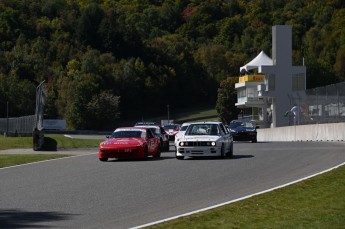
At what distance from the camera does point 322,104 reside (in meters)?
50.7

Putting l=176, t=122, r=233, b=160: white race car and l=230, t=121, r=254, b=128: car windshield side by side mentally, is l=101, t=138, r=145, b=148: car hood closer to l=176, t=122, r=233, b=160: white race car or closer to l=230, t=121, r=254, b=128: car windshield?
l=176, t=122, r=233, b=160: white race car

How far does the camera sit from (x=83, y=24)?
156 meters

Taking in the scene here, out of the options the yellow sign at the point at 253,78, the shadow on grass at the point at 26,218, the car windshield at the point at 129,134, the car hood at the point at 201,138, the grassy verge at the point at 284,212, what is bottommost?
the shadow on grass at the point at 26,218

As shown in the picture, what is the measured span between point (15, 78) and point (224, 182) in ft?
390

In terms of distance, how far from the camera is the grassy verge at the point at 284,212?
12734 mm

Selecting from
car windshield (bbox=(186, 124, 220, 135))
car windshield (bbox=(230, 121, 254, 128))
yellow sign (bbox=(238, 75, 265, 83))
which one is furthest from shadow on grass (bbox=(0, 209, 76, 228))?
yellow sign (bbox=(238, 75, 265, 83))

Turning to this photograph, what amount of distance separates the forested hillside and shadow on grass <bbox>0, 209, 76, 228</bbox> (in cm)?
11157

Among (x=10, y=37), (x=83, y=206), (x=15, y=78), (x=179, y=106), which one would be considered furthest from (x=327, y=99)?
(x=10, y=37)

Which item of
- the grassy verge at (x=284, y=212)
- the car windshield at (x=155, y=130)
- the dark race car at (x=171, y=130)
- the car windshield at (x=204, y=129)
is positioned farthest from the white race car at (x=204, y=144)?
the dark race car at (x=171, y=130)

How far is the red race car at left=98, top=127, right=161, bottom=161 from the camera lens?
1172 inches

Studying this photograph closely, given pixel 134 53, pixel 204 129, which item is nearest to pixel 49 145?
pixel 204 129

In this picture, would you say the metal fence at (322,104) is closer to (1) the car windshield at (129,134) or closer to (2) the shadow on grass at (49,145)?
(2) the shadow on grass at (49,145)

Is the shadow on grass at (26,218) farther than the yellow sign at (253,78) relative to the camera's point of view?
No

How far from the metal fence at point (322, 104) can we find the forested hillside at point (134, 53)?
73.1 meters
